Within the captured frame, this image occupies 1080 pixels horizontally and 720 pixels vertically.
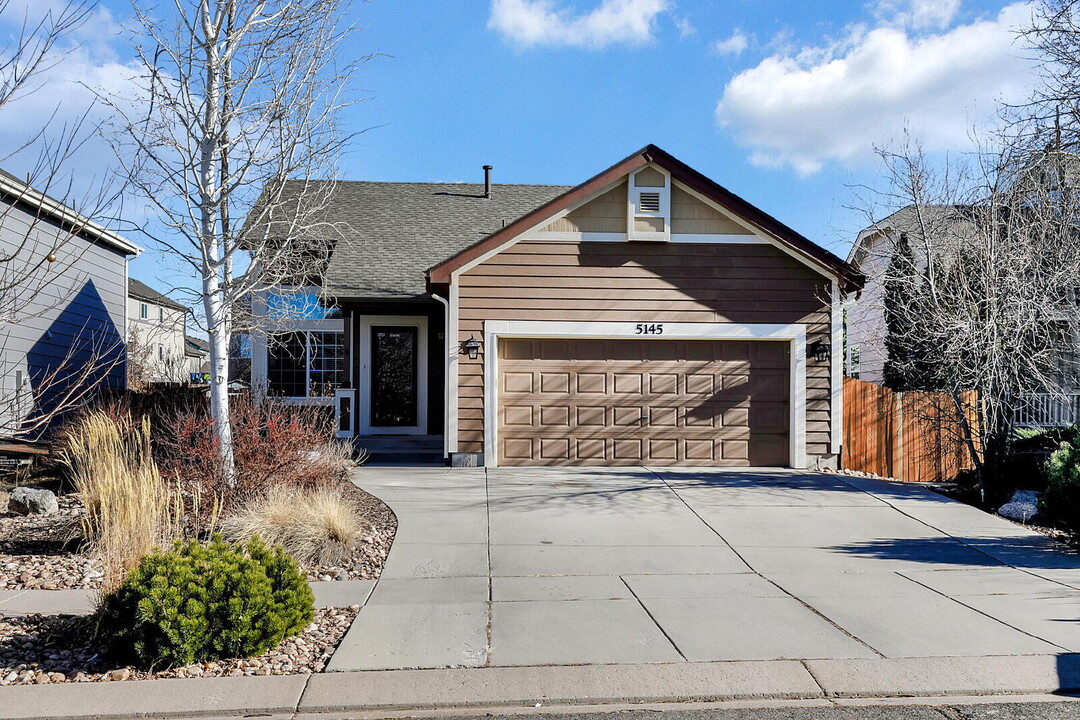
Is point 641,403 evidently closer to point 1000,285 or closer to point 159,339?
point 1000,285

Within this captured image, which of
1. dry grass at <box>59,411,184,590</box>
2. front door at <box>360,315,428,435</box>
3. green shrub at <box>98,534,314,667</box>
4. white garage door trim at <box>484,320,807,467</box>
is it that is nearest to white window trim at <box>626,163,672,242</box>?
white garage door trim at <box>484,320,807,467</box>

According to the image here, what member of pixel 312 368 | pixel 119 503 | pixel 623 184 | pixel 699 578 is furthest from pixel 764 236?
pixel 119 503

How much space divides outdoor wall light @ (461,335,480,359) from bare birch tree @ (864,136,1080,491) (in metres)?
6.74

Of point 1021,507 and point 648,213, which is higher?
point 648,213

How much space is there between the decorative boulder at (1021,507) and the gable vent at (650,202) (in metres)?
6.80

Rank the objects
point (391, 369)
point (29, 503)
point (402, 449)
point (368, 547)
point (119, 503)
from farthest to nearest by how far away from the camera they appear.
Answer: point (391, 369) → point (402, 449) → point (29, 503) → point (368, 547) → point (119, 503)

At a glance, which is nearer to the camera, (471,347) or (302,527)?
(302,527)

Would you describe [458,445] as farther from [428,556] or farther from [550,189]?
[550,189]

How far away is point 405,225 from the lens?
61.8ft

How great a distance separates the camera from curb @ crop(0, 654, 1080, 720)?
15.4 feet

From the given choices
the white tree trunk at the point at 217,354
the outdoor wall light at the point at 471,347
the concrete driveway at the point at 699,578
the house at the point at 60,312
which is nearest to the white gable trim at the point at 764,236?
the concrete driveway at the point at 699,578

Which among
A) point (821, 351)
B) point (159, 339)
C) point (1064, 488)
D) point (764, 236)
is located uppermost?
point (764, 236)

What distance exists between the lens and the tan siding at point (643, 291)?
44.9ft

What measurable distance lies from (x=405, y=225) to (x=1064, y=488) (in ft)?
46.2
